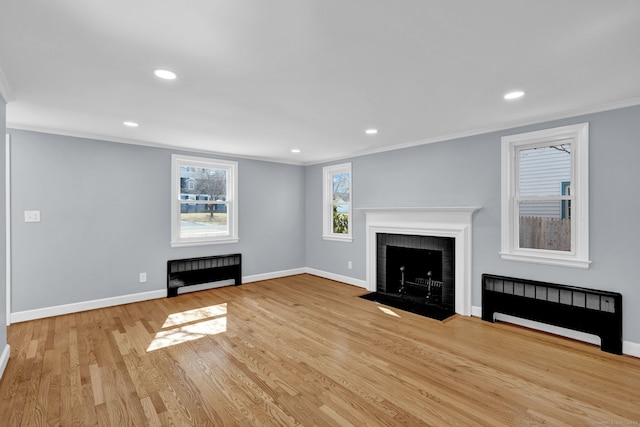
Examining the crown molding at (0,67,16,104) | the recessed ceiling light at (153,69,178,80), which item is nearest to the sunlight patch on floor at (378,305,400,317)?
the recessed ceiling light at (153,69,178,80)

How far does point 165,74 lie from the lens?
2268mm

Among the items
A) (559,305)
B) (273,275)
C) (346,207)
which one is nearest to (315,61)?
(559,305)

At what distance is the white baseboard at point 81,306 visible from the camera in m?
3.72

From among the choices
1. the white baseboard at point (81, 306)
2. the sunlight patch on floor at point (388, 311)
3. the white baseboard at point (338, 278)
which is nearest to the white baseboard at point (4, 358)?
the white baseboard at point (81, 306)

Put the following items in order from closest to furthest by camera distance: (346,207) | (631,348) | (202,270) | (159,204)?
(631,348), (159,204), (202,270), (346,207)

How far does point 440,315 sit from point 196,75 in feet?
12.2

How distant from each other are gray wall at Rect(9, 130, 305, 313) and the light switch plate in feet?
0.12

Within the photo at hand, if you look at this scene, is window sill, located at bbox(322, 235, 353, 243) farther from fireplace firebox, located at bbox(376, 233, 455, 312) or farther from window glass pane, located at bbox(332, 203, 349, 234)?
fireplace firebox, located at bbox(376, 233, 455, 312)

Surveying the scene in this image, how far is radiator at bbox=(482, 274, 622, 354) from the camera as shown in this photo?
2.91 meters

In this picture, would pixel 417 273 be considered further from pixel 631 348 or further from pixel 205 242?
pixel 205 242

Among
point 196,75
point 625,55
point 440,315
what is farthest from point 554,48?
point 440,315

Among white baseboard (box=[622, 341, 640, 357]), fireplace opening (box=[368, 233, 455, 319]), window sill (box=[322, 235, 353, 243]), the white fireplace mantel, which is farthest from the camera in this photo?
window sill (box=[322, 235, 353, 243])

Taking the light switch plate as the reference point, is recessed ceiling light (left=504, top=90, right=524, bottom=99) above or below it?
above

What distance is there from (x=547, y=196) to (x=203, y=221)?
4.84 m
